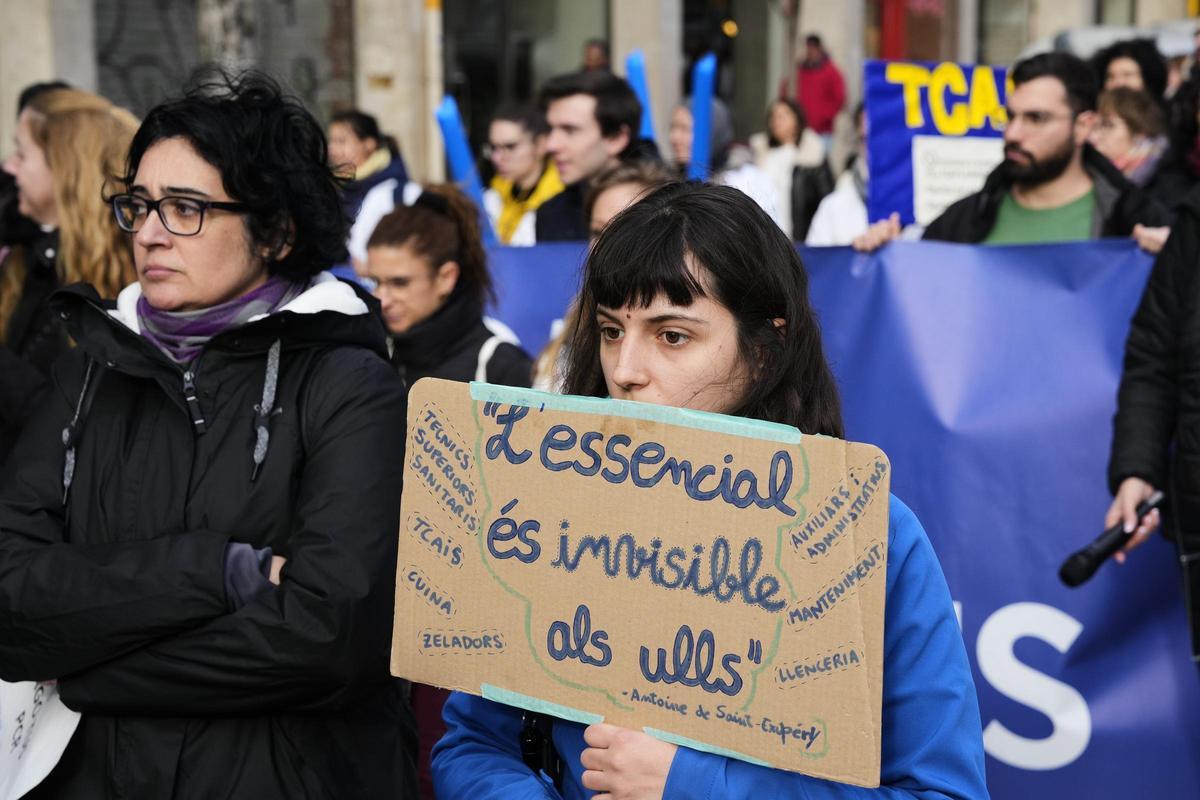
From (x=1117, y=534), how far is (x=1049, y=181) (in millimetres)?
1577

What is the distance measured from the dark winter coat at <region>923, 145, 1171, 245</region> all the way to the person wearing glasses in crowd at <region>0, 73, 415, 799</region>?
2.63 metres

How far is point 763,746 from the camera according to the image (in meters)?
1.80

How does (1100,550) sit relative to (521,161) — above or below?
below

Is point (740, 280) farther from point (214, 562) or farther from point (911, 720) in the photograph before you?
point (214, 562)

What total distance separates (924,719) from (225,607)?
1116mm

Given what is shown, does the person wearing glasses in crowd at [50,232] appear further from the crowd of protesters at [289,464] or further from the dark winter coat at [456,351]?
the dark winter coat at [456,351]

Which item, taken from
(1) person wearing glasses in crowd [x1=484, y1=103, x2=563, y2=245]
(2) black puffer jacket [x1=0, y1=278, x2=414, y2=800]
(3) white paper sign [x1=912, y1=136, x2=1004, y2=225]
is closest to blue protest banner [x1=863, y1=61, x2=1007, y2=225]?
(3) white paper sign [x1=912, y1=136, x2=1004, y2=225]

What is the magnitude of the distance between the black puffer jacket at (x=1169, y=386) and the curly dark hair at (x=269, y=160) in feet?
6.38

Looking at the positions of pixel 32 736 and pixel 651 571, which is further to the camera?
pixel 32 736

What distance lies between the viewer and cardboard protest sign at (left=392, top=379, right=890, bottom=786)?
177 centimetres

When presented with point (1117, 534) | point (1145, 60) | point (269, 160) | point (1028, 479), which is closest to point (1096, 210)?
point (1028, 479)

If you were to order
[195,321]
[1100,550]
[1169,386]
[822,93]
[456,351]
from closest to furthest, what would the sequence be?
1. [195,321]
2. [1100,550]
3. [1169,386]
4. [456,351]
5. [822,93]

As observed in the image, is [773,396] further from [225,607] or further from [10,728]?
[10,728]

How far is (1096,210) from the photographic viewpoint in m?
4.72
